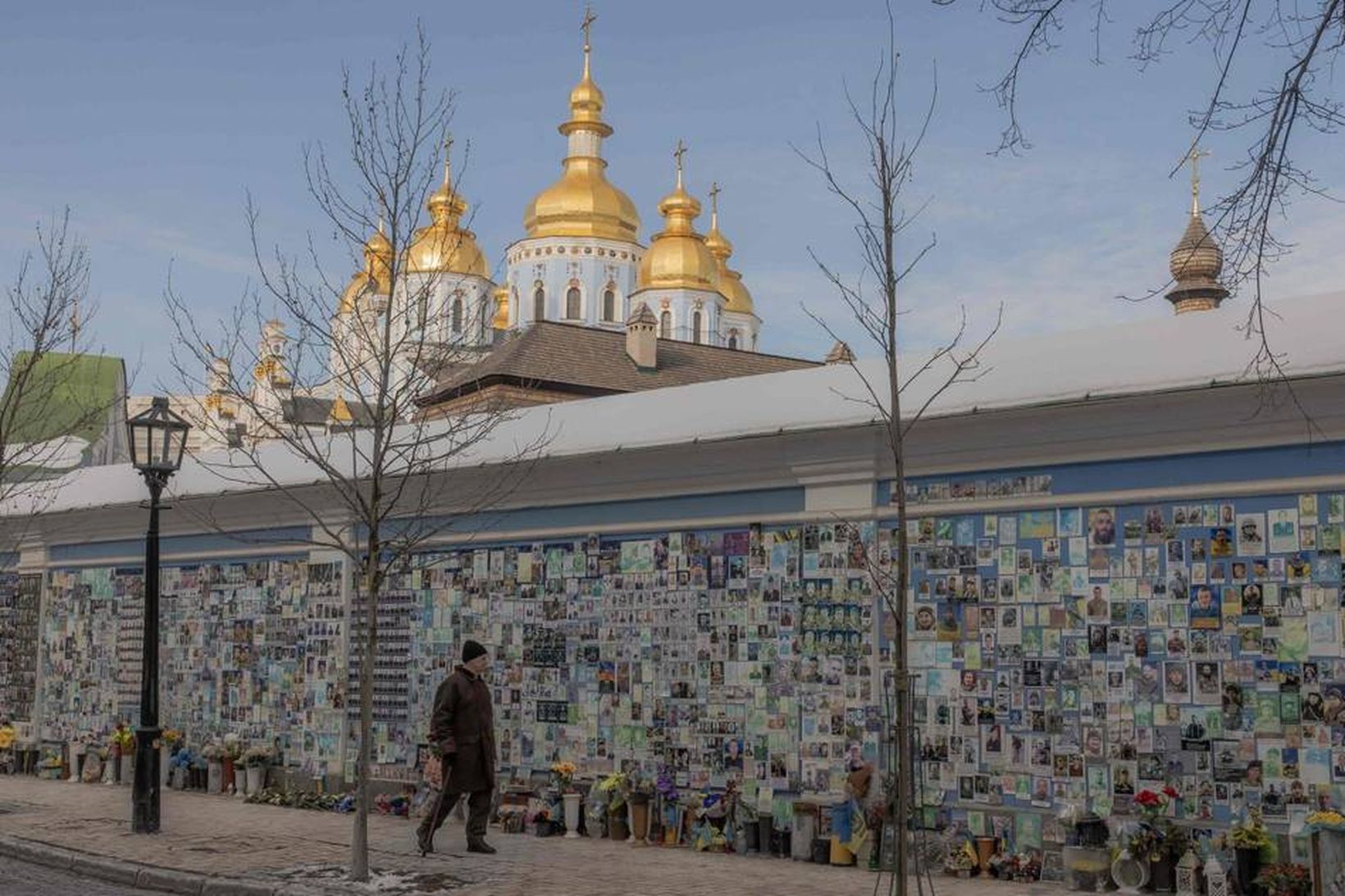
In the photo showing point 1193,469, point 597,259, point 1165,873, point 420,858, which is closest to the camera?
point 1165,873

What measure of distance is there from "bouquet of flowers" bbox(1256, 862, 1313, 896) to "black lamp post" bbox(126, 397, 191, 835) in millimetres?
8735

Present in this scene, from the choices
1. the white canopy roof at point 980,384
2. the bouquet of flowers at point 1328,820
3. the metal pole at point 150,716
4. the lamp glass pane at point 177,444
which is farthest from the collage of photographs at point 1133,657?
the lamp glass pane at point 177,444

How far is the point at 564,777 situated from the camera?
44.5 ft

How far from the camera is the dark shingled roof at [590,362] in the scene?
142ft

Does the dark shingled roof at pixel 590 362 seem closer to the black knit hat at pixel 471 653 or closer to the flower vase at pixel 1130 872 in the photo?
the black knit hat at pixel 471 653

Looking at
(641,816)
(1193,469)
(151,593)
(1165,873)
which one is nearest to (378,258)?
(151,593)

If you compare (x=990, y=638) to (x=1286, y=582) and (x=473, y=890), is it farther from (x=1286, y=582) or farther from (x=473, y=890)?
(x=473, y=890)

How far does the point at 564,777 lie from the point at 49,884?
167 inches

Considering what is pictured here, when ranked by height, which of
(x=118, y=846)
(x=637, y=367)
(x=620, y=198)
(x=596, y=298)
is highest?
(x=620, y=198)

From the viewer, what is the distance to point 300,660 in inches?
658

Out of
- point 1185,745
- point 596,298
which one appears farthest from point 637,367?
point 1185,745

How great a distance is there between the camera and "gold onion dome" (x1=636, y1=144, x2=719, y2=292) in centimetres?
7081

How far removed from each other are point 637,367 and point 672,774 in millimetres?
35681

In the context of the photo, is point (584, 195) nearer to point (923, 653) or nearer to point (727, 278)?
point (727, 278)
